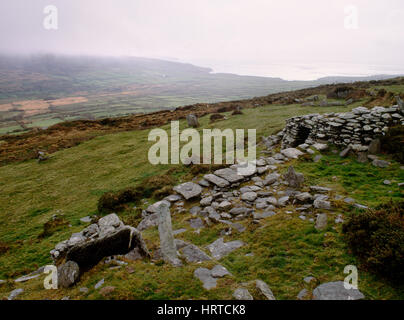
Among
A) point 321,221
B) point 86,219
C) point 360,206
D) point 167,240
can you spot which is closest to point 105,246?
point 167,240

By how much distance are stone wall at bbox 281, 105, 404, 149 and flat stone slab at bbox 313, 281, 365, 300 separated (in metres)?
10.1

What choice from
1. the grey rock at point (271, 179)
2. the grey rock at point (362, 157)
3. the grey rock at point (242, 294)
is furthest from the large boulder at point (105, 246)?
the grey rock at point (362, 157)

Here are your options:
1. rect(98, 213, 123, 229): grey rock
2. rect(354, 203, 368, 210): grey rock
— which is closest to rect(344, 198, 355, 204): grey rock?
rect(354, 203, 368, 210): grey rock

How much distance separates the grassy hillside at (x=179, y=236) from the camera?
5668 mm

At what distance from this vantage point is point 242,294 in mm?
5277

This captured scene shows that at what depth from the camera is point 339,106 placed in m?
26.5

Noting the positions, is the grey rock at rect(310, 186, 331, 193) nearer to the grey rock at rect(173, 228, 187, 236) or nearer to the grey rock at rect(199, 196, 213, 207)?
the grey rock at rect(199, 196, 213, 207)

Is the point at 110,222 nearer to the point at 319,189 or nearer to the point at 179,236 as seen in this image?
the point at 179,236

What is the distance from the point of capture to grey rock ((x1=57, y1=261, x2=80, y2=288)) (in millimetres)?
6258

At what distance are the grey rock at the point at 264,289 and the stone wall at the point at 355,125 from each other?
11.0m

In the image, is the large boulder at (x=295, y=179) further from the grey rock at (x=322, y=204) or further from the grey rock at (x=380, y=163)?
the grey rock at (x=380, y=163)
